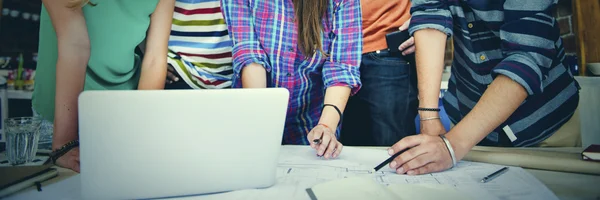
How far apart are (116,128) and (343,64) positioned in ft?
2.42

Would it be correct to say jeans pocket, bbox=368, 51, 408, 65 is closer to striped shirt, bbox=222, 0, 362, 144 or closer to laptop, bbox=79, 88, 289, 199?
striped shirt, bbox=222, 0, 362, 144

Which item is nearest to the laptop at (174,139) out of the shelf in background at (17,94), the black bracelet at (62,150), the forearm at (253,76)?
the black bracelet at (62,150)

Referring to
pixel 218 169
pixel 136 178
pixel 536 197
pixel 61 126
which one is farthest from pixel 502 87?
pixel 61 126

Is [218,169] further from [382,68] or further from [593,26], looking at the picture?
[593,26]

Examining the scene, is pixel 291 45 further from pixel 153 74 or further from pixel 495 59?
pixel 495 59

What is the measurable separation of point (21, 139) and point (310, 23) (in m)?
0.79

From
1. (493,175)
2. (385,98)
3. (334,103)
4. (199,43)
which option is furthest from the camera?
(385,98)

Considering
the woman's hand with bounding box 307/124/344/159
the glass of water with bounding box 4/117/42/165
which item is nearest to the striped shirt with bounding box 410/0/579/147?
the woman's hand with bounding box 307/124/344/159

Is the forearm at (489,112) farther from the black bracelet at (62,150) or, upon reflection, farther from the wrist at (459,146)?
the black bracelet at (62,150)

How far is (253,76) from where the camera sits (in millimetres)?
1087

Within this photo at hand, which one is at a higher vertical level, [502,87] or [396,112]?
[502,87]

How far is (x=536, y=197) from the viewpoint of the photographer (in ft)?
1.69

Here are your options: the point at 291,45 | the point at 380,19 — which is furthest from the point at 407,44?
the point at 291,45

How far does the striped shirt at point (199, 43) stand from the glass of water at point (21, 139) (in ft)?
1.38
